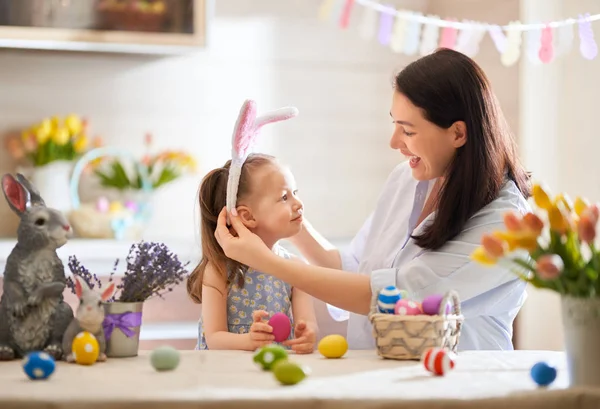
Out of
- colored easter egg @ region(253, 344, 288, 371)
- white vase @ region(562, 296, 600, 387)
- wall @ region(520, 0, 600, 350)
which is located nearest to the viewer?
white vase @ region(562, 296, 600, 387)

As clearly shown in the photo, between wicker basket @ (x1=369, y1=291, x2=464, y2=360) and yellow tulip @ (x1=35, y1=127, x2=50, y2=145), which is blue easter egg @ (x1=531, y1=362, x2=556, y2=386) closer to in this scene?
wicker basket @ (x1=369, y1=291, x2=464, y2=360)

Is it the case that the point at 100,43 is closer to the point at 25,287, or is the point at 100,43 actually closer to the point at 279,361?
the point at 25,287

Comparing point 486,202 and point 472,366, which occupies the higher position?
point 486,202

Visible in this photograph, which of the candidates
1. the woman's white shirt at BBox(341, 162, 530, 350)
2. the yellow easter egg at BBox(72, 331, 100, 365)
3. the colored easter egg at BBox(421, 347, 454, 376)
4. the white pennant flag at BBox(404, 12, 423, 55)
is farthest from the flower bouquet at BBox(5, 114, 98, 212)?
the colored easter egg at BBox(421, 347, 454, 376)

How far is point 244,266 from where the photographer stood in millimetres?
2010

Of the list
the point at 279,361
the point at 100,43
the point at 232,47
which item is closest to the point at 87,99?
the point at 100,43

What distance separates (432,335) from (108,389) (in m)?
0.55

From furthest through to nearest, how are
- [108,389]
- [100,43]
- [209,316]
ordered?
[100,43]
[209,316]
[108,389]

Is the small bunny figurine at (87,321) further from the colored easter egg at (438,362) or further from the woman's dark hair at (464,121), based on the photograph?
the woman's dark hair at (464,121)

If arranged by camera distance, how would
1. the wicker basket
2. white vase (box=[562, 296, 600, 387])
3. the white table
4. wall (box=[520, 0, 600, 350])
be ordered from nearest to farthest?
the white table < white vase (box=[562, 296, 600, 387]) < the wicker basket < wall (box=[520, 0, 600, 350])

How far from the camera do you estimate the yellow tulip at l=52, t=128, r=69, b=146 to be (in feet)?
11.1

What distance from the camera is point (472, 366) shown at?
1434mm

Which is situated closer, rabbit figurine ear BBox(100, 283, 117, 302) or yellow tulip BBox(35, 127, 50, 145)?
rabbit figurine ear BBox(100, 283, 117, 302)

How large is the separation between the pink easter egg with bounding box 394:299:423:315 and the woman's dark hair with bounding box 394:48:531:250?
0.39 metres
